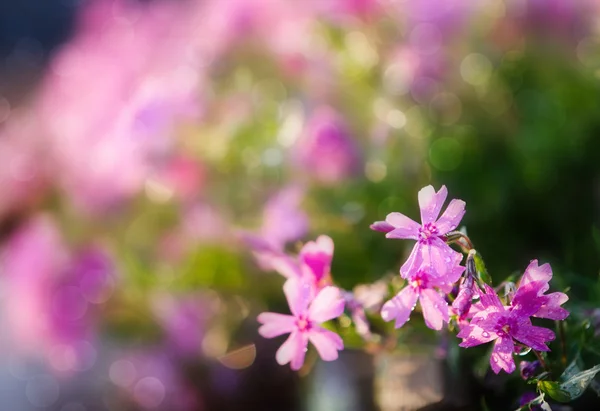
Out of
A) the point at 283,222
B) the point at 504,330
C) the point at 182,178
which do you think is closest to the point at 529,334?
the point at 504,330

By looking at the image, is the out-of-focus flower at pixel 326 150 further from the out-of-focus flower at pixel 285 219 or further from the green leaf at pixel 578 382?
the green leaf at pixel 578 382

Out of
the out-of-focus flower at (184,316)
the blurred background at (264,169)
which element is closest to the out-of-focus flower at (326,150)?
the blurred background at (264,169)

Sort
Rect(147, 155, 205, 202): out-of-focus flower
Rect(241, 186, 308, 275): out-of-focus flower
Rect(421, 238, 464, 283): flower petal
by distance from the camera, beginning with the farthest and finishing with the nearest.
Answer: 1. Rect(147, 155, 205, 202): out-of-focus flower
2. Rect(241, 186, 308, 275): out-of-focus flower
3. Rect(421, 238, 464, 283): flower petal

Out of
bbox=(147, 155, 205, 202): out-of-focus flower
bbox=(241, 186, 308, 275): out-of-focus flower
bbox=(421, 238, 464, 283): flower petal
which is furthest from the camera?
bbox=(147, 155, 205, 202): out-of-focus flower

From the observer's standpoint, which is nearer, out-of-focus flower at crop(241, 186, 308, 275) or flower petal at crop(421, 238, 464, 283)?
flower petal at crop(421, 238, 464, 283)

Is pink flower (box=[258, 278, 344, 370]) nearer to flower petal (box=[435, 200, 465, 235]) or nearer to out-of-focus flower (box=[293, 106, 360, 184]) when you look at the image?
flower petal (box=[435, 200, 465, 235])

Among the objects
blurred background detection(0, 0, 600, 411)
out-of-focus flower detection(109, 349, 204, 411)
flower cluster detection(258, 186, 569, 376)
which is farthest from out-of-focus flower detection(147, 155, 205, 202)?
flower cluster detection(258, 186, 569, 376)

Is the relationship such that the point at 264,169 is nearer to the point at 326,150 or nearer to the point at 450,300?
the point at 326,150
